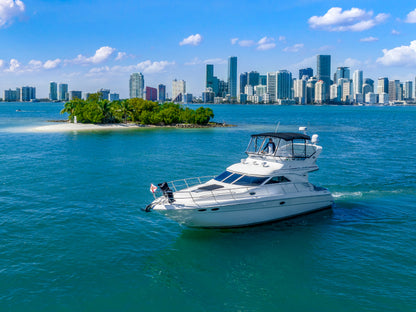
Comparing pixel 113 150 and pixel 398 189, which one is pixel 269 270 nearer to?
pixel 398 189

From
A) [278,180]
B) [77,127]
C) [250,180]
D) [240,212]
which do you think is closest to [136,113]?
[77,127]

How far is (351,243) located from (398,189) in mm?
12700

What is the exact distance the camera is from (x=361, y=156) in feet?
153

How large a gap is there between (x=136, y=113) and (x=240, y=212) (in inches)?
3205

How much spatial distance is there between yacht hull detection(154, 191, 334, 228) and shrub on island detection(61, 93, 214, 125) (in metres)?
74.6

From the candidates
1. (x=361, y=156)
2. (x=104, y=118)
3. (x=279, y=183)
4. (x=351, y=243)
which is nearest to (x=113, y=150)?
(x=361, y=156)

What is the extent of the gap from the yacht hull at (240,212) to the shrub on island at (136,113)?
245 ft

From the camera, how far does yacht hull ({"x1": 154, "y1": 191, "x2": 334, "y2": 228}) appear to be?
1875 cm

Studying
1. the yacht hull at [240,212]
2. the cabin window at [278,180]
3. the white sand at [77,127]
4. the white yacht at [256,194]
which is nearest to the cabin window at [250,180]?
the white yacht at [256,194]

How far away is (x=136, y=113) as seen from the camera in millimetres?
97938

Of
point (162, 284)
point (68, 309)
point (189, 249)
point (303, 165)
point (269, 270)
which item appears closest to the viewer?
point (68, 309)

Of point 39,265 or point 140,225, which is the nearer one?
point 39,265

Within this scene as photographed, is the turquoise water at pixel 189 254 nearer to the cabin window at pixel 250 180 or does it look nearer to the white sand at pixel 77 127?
the cabin window at pixel 250 180

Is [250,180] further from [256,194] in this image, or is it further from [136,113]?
[136,113]
